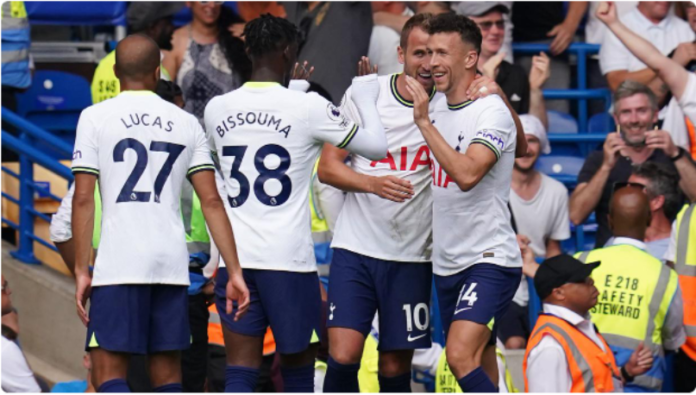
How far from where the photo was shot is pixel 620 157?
373 inches

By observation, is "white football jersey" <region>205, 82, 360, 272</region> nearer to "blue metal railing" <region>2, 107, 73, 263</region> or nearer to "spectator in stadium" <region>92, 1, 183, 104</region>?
"blue metal railing" <region>2, 107, 73, 263</region>

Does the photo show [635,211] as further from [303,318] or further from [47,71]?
[47,71]

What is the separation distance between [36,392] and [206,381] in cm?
102

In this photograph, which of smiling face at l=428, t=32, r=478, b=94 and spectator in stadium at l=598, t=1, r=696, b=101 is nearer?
smiling face at l=428, t=32, r=478, b=94

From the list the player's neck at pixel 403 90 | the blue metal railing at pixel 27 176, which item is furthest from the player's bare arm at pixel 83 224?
the blue metal railing at pixel 27 176

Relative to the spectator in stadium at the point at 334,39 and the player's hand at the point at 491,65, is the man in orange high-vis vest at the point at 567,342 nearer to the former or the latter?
the spectator in stadium at the point at 334,39

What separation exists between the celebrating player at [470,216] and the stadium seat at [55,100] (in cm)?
475

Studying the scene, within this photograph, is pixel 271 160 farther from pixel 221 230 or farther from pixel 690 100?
pixel 690 100

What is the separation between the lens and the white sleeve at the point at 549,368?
7117 mm

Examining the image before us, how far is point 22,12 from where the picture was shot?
10.2m

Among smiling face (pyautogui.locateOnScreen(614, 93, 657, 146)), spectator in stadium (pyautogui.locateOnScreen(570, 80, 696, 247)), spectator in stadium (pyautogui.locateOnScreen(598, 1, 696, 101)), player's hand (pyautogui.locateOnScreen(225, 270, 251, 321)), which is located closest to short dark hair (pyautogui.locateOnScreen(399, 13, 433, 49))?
player's hand (pyautogui.locateOnScreen(225, 270, 251, 321))

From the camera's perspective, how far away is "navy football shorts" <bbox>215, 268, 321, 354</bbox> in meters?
6.54

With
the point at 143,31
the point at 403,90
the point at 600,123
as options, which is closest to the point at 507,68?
the point at 600,123

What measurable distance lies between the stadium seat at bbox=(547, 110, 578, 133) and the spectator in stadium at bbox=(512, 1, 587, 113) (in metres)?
0.39
